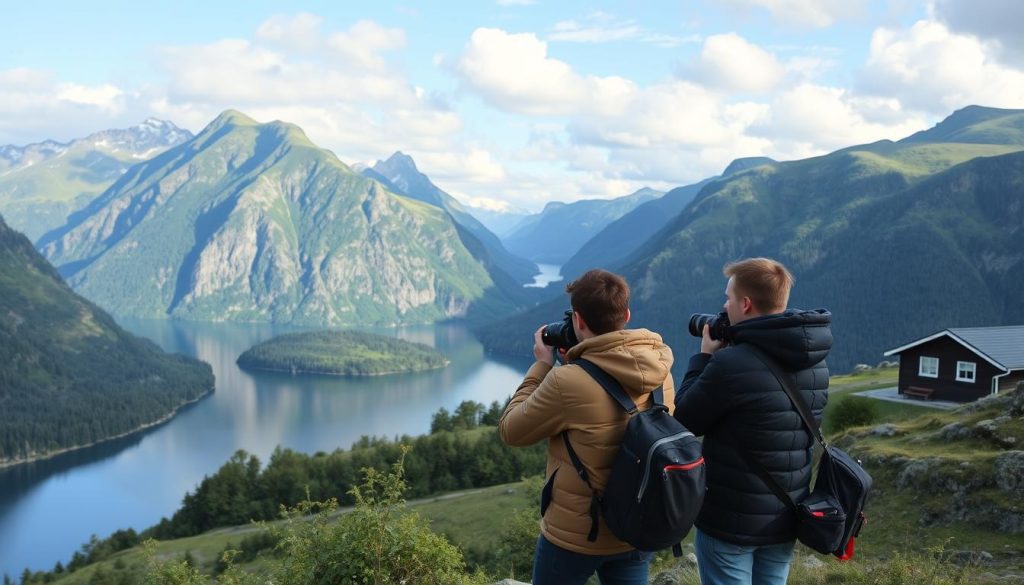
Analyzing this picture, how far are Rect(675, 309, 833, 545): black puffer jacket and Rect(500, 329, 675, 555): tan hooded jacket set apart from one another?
0.41 metres

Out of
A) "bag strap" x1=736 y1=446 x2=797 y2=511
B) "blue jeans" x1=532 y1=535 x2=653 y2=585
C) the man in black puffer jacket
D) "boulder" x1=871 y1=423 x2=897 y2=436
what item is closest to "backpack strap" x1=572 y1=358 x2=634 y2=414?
the man in black puffer jacket

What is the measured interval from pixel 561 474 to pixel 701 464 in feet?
3.04

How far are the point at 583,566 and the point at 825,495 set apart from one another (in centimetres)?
183

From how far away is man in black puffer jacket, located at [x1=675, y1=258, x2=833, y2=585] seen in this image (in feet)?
16.2

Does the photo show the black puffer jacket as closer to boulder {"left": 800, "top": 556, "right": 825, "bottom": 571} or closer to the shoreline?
boulder {"left": 800, "top": 556, "right": 825, "bottom": 571}

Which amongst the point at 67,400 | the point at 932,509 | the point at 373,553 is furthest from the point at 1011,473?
the point at 67,400

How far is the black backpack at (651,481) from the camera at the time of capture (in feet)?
14.5

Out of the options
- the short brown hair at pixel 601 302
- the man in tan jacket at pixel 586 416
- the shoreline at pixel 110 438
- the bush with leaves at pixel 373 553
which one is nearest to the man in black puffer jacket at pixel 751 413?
the man in tan jacket at pixel 586 416

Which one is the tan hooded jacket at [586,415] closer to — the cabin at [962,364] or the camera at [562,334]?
the camera at [562,334]

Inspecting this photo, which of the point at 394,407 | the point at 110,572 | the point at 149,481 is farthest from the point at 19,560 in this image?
the point at 394,407

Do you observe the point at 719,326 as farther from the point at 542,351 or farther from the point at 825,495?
the point at 825,495

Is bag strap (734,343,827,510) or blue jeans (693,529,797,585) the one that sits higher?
bag strap (734,343,827,510)

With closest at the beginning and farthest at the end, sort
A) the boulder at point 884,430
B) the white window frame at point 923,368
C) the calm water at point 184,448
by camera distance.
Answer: the boulder at point 884,430 < the white window frame at point 923,368 < the calm water at point 184,448

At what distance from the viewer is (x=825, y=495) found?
5.23 metres
